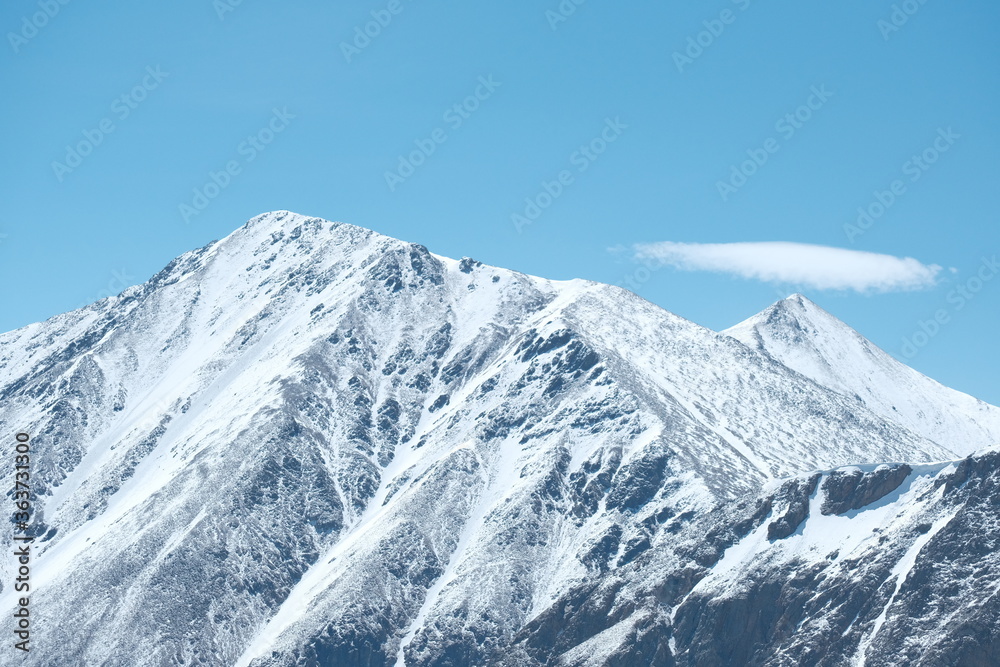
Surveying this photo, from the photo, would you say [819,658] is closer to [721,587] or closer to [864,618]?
[864,618]

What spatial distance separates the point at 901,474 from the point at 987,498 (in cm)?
1871

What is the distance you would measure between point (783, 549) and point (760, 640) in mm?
13919

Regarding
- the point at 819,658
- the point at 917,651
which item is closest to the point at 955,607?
the point at 917,651

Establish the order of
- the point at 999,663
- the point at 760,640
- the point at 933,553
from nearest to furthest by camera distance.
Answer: the point at 999,663, the point at 933,553, the point at 760,640

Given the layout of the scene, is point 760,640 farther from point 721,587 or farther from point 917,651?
point 917,651

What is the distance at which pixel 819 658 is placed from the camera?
177625mm

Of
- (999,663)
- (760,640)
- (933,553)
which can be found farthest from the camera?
(760,640)

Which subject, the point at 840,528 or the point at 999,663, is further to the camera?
the point at 840,528

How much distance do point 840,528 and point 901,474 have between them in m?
11.6

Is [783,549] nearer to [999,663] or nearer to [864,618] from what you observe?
[864,618]

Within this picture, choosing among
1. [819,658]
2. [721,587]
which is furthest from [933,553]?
[721,587]

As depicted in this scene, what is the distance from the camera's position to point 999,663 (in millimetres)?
162500

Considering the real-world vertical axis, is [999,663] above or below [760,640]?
below

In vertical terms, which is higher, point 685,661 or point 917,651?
point 685,661
